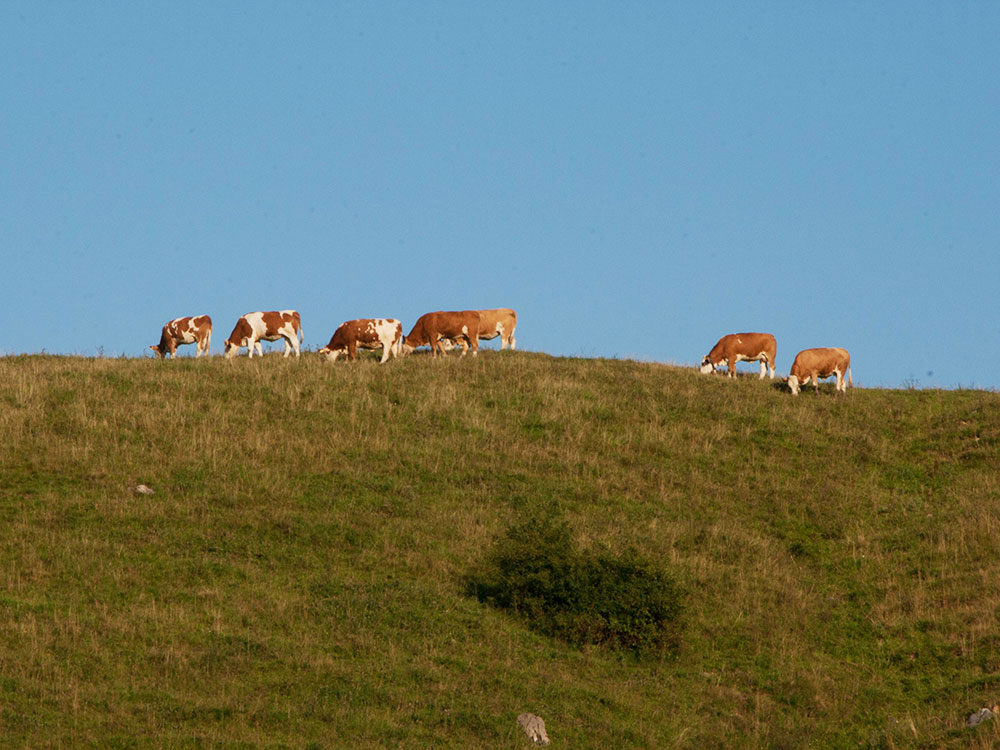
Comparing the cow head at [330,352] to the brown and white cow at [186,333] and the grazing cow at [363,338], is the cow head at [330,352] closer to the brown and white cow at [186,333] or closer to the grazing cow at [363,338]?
the grazing cow at [363,338]

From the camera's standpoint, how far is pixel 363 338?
1422 inches

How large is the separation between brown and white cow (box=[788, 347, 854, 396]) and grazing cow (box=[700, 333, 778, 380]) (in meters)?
3.14

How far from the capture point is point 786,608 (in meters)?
18.8

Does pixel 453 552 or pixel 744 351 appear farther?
pixel 744 351

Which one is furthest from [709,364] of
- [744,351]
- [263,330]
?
[263,330]

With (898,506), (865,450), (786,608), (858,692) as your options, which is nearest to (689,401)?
(865,450)

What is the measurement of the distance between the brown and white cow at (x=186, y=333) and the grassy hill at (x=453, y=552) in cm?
713

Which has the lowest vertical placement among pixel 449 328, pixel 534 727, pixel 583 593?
pixel 534 727

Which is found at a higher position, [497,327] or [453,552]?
[497,327]

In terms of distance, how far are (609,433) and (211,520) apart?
35.8ft

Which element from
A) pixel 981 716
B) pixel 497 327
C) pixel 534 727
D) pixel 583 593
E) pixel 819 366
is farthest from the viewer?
pixel 497 327

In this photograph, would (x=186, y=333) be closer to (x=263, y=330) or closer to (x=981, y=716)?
(x=263, y=330)

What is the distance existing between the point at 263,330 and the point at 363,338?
3.66 m

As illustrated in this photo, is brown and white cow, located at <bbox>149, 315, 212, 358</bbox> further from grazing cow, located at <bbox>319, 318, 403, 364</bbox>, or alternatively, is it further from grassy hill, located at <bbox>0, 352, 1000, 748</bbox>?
grassy hill, located at <bbox>0, 352, 1000, 748</bbox>
